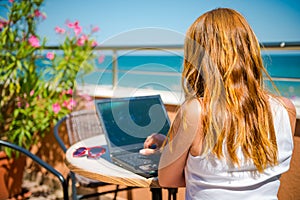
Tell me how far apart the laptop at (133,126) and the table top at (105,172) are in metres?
0.03

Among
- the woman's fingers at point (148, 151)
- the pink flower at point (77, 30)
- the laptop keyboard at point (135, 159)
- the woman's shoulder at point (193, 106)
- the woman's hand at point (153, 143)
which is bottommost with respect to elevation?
the laptop keyboard at point (135, 159)

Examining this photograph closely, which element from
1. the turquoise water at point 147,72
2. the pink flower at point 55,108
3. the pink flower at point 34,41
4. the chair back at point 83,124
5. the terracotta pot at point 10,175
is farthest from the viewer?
the pink flower at point 34,41

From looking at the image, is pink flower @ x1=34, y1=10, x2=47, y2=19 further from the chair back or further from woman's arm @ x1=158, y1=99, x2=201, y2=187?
woman's arm @ x1=158, y1=99, x2=201, y2=187

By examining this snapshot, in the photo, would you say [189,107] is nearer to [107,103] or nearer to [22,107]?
[107,103]

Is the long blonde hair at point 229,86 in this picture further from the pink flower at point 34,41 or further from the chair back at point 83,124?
the pink flower at point 34,41

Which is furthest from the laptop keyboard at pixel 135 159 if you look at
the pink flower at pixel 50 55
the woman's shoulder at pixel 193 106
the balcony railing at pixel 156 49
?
the pink flower at pixel 50 55

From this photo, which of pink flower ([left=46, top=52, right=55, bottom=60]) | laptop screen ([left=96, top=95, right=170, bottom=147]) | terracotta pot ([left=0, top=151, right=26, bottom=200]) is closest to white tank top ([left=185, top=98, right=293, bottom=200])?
laptop screen ([left=96, top=95, right=170, bottom=147])

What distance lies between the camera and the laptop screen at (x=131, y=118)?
4.00 feet

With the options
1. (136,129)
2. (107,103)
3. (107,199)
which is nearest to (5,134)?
(107,199)

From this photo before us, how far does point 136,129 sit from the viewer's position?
4.04ft

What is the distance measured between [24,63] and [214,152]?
108 inches

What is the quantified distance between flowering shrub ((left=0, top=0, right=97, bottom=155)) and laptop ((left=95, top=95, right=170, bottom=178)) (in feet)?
5.73

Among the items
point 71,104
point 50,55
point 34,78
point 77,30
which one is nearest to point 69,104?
point 71,104

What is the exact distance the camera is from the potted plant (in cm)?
319
